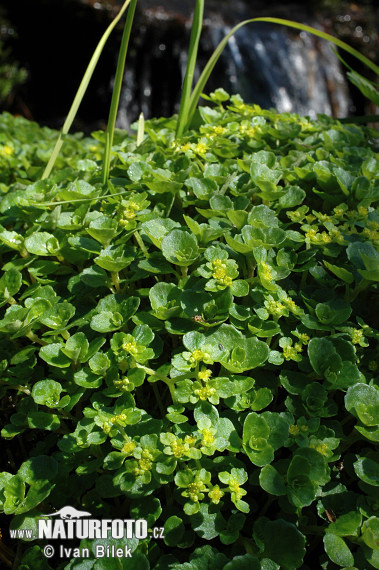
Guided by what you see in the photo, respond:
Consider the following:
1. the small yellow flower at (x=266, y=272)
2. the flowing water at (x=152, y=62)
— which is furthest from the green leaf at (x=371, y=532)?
the flowing water at (x=152, y=62)

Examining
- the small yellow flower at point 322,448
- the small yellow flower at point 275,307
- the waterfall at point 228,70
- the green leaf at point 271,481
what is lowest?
the waterfall at point 228,70

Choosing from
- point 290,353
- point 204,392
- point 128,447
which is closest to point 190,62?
point 290,353

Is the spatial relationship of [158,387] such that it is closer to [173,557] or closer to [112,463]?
[112,463]

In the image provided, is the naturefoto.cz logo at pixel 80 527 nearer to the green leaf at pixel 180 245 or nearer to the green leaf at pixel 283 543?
the green leaf at pixel 283 543

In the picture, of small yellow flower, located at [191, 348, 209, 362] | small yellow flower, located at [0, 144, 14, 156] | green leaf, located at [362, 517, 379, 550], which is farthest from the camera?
small yellow flower, located at [0, 144, 14, 156]

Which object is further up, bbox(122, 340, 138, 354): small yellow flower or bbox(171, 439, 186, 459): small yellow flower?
bbox(122, 340, 138, 354): small yellow flower

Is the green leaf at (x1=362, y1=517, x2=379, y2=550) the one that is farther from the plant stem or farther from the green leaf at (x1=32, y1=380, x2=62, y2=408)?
the plant stem

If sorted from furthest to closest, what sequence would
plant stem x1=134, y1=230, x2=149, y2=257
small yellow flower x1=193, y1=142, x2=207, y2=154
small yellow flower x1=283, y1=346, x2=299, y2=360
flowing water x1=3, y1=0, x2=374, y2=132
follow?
flowing water x1=3, y1=0, x2=374, y2=132 < small yellow flower x1=193, y1=142, x2=207, y2=154 < plant stem x1=134, y1=230, x2=149, y2=257 < small yellow flower x1=283, y1=346, x2=299, y2=360

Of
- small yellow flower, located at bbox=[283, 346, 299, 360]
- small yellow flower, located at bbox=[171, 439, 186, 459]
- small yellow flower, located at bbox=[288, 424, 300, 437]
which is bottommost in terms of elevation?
small yellow flower, located at bbox=[288, 424, 300, 437]

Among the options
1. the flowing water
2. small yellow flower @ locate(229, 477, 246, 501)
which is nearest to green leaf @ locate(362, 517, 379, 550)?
small yellow flower @ locate(229, 477, 246, 501)
